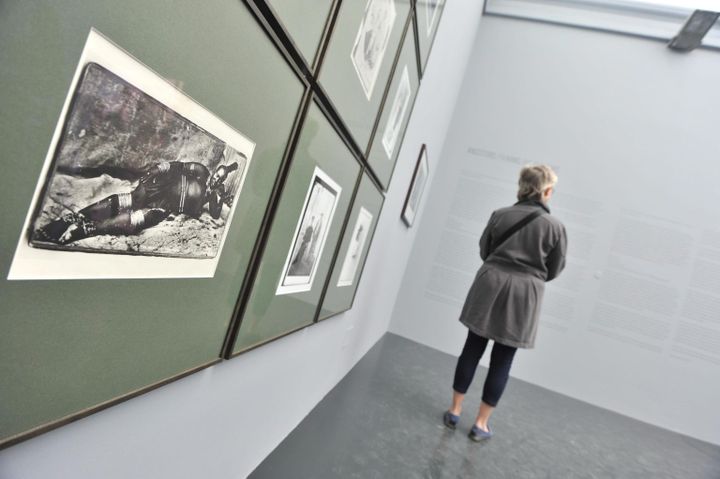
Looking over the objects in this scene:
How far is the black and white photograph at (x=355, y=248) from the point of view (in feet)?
5.80

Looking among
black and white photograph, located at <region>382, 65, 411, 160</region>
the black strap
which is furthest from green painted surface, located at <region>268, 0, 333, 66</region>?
the black strap

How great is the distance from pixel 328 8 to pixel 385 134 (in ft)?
3.05

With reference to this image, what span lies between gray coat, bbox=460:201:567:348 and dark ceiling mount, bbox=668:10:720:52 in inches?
151

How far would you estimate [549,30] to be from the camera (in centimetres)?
488

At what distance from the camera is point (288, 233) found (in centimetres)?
101

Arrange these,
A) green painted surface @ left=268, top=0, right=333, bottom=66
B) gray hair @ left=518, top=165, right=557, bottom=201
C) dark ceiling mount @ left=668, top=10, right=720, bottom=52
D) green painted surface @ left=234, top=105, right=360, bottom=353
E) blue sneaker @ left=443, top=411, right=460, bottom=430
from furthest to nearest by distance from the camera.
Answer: dark ceiling mount @ left=668, top=10, right=720, bottom=52 < blue sneaker @ left=443, top=411, right=460, bottom=430 < gray hair @ left=518, top=165, right=557, bottom=201 < green painted surface @ left=234, top=105, right=360, bottom=353 < green painted surface @ left=268, top=0, right=333, bottom=66

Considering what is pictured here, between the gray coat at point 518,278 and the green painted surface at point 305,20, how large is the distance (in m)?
1.87

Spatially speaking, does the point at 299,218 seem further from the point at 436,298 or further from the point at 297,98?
the point at 436,298

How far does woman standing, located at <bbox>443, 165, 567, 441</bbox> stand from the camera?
2.28m

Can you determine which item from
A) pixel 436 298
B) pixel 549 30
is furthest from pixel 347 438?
pixel 549 30

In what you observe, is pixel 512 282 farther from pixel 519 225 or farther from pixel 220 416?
pixel 220 416

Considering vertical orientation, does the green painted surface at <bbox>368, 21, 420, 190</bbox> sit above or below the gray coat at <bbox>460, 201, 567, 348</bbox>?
above

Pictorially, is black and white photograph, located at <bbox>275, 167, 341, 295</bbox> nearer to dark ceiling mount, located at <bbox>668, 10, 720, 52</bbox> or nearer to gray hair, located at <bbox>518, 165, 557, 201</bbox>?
gray hair, located at <bbox>518, 165, 557, 201</bbox>

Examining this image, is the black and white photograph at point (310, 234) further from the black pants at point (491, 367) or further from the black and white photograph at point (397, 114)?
the black pants at point (491, 367)
